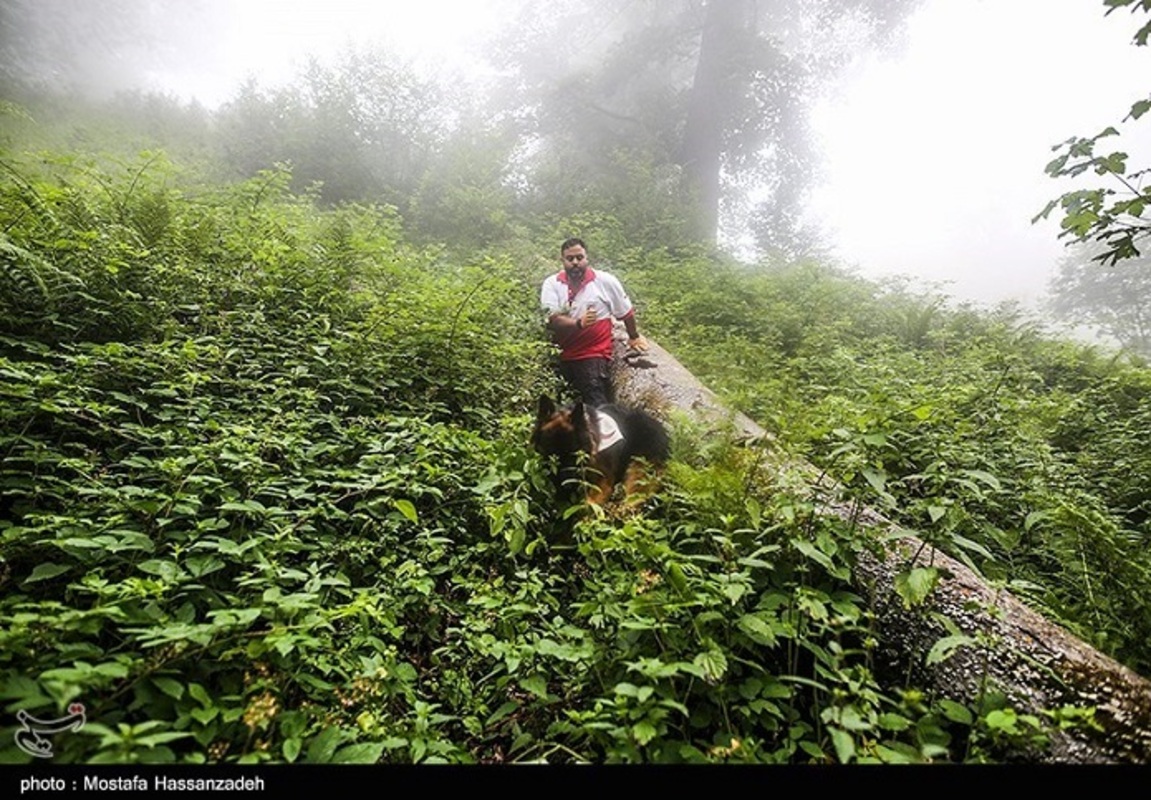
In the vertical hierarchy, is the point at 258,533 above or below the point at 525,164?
below

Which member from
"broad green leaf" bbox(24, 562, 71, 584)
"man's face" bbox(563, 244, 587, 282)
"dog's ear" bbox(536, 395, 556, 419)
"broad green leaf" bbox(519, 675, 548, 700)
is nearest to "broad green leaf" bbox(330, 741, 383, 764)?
"broad green leaf" bbox(519, 675, 548, 700)

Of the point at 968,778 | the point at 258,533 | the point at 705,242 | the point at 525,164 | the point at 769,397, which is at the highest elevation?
the point at 525,164

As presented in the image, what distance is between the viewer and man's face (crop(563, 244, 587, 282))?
5629 mm

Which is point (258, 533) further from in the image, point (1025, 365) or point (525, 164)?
point (525, 164)

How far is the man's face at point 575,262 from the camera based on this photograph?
222 inches

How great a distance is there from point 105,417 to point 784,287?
30.4ft

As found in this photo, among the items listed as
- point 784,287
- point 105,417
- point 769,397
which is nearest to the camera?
point 105,417

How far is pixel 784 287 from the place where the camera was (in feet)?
29.9

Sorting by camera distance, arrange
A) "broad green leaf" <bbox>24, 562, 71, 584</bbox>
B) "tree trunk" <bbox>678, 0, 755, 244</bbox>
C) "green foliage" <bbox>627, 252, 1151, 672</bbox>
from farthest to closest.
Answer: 1. "tree trunk" <bbox>678, 0, 755, 244</bbox>
2. "green foliage" <bbox>627, 252, 1151, 672</bbox>
3. "broad green leaf" <bbox>24, 562, 71, 584</bbox>

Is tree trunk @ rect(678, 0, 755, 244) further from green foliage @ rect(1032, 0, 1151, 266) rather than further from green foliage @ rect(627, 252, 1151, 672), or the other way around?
green foliage @ rect(1032, 0, 1151, 266)

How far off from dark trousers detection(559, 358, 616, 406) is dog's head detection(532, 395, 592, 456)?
1.63m

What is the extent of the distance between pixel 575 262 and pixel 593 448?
114 inches

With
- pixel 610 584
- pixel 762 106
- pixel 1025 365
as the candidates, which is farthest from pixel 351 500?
pixel 762 106

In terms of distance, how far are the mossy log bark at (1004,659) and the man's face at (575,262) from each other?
3.76 m
